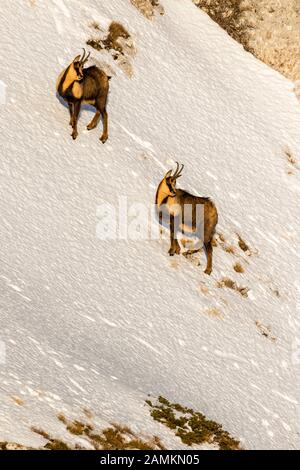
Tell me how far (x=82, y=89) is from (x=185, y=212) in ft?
18.7

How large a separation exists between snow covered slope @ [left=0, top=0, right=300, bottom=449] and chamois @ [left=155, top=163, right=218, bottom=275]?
60cm

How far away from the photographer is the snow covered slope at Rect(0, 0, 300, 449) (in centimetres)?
2491

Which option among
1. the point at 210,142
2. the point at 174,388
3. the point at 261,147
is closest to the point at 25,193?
the point at 174,388

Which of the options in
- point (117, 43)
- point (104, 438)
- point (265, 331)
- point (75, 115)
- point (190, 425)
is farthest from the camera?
point (117, 43)

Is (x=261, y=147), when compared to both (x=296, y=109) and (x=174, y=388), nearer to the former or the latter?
(x=296, y=109)

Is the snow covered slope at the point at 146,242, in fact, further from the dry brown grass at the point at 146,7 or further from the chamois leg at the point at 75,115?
the dry brown grass at the point at 146,7

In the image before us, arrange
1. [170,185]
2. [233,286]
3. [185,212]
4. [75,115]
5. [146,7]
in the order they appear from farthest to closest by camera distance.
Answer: [146,7] → [75,115] → [233,286] → [185,212] → [170,185]

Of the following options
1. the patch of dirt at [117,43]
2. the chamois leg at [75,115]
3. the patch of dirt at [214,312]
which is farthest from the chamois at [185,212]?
the patch of dirt at [117,43]

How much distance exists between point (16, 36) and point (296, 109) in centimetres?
1349

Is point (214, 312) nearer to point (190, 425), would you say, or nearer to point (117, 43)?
point (190, 425)

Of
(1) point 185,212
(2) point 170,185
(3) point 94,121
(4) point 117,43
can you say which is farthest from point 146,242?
(4) point 117,43

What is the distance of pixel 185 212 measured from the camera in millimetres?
32781

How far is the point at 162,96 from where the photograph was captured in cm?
4078

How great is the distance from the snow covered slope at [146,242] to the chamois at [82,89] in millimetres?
658
